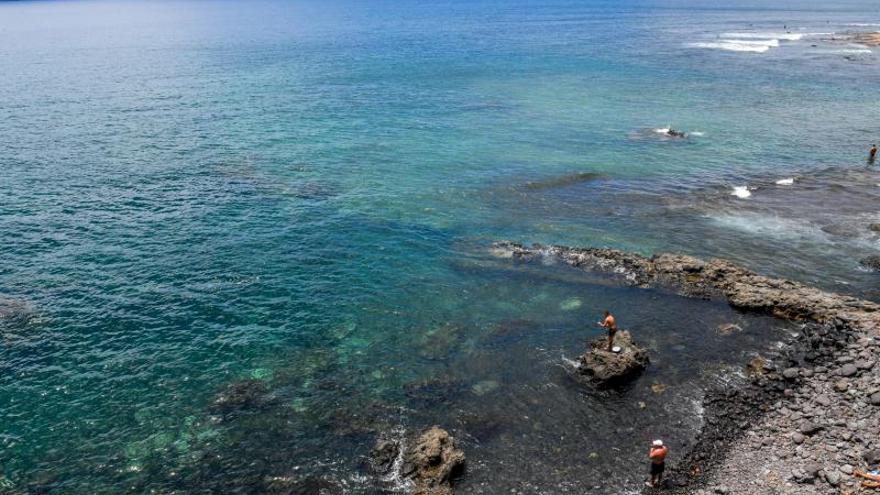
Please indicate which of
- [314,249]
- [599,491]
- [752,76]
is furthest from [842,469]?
[752,76]

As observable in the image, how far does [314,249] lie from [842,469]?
133ft

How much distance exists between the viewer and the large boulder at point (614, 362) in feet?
115

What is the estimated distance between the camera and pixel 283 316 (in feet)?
141

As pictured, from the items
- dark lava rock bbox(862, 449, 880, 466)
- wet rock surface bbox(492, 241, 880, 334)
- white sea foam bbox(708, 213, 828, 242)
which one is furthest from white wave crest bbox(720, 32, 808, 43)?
dark lava rock bbox(862, 449, 880, 466)

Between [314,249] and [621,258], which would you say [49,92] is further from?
[621,258]

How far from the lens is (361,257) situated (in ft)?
168

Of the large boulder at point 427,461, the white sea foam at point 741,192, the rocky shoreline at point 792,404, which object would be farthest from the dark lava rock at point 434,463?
the white sea foam at point 741,192

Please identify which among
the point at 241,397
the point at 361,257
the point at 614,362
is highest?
the point at 361,257

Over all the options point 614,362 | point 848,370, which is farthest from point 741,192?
point 614,362

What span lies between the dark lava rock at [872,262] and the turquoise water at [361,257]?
1.47 m

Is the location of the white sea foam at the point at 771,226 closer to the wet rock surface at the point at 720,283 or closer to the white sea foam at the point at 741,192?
the white sea foam at the point at 741,192

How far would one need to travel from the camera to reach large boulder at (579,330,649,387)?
3519 centimetres

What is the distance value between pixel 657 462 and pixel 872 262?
31.4 metres

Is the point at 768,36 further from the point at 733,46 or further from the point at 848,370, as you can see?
the point at 848,370
